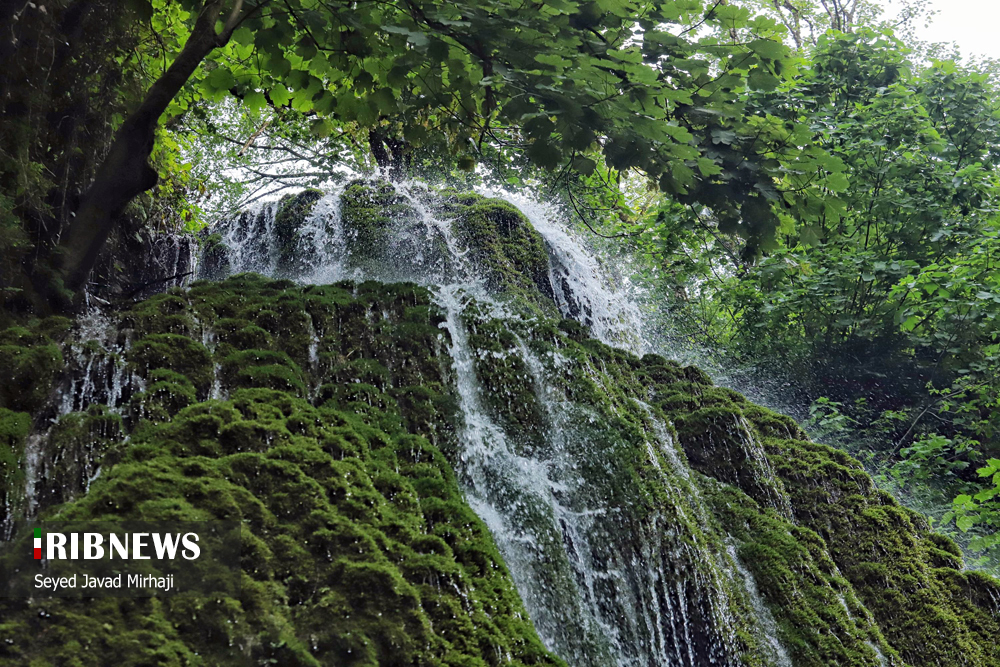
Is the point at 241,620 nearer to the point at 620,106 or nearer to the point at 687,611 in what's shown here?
the point at 620,106

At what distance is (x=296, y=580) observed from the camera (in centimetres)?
399

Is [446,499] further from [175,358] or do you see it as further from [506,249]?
[506,249]

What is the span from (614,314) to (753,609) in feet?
22.1

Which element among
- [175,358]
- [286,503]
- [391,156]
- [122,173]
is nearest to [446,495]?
[286,503]

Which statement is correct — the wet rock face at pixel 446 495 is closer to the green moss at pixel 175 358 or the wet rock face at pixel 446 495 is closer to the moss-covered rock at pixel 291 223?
the green moss at pixel 175 358

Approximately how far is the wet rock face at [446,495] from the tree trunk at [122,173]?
1.53 feet

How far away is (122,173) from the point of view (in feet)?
17.8

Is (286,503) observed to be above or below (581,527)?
above

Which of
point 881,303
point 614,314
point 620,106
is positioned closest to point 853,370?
point 881,303

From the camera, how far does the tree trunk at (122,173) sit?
5094 millimetres

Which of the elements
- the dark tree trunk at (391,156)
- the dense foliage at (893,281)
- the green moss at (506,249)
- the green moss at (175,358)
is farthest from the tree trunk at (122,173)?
the dark tree trunk at (391,156)

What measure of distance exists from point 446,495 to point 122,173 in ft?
11.2

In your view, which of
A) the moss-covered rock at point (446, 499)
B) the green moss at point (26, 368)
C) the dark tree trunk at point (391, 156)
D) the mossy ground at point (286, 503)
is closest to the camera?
the mossy ground at point (286, 503)

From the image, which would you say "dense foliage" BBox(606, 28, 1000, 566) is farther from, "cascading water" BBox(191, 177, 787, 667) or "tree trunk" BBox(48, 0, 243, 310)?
"tree trunk" BBox(48, 0, 243, 310)
